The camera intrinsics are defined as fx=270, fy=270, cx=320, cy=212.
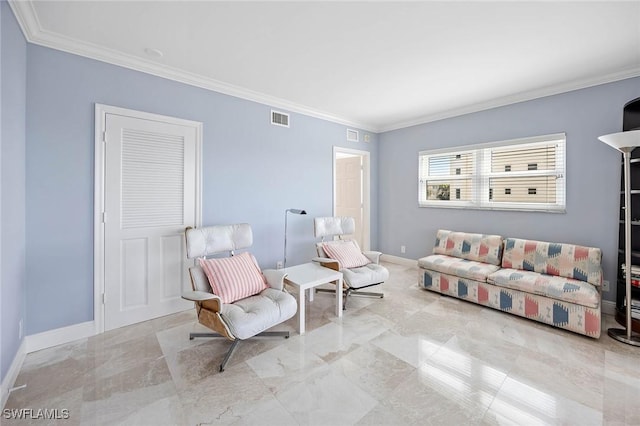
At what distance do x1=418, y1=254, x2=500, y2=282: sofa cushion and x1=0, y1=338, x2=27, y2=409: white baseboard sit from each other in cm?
409

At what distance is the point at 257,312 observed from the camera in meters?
2.23

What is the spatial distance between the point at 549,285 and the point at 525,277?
24cm

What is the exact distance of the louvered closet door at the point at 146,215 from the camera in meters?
2.66

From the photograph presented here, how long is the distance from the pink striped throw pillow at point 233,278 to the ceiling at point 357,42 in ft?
6.75

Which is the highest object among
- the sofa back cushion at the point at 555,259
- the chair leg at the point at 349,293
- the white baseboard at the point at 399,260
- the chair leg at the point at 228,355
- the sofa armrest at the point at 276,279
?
the sofa back cushion at the point at 555,259

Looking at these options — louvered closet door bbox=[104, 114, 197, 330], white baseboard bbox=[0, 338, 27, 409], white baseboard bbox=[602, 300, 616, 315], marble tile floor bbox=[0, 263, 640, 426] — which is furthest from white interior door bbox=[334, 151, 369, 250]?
white baseboard bbox=[0, 338, 27, 409]

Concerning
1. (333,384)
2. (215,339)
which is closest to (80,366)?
(215,339)

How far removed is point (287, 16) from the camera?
2.11 metres

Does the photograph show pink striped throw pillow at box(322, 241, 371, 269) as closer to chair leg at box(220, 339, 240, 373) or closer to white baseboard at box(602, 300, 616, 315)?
chair leg at box(220, 339, 240, 373)

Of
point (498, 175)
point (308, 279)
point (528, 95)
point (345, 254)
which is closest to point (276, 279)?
point (308, 279)

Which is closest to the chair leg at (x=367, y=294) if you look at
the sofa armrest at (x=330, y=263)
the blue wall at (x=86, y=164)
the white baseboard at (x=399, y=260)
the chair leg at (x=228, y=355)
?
the sofa armrest at (x=330, y=263)

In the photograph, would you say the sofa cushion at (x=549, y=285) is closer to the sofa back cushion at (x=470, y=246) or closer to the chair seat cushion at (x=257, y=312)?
the sofa back cushion at (x=470, y=246)

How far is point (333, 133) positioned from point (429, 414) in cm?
398

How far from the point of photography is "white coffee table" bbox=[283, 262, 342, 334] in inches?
104
